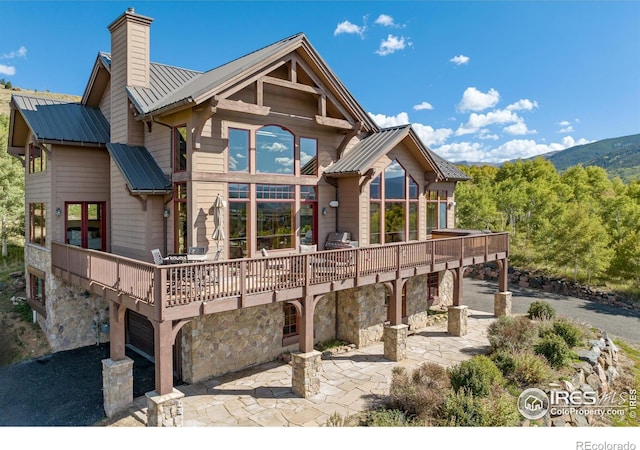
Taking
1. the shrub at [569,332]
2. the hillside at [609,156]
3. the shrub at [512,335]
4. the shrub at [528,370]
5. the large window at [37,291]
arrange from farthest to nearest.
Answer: the hillside at [609,156]
the large window at [37,291]
the shrub at [569,332]
the shrub at [512,335]
the shrub at [528,370]

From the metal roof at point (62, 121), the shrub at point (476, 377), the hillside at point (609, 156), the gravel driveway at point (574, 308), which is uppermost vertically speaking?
the hillside at point (609, 156)

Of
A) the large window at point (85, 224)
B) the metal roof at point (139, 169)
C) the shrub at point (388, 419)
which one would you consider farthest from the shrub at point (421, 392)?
the large window at point (85, 224)

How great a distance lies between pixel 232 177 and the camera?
35.0 feet

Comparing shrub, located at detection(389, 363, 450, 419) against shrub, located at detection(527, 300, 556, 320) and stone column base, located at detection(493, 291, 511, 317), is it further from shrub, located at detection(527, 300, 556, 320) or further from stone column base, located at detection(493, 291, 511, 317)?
stone column base, located at detection(493, 291, 511, 317)

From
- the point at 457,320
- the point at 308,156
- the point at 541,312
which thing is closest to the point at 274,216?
the point at 308,156

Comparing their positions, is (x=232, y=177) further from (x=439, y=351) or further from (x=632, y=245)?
(x=632, y=245)

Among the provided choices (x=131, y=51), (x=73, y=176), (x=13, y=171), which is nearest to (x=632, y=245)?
(x=131, y=51)

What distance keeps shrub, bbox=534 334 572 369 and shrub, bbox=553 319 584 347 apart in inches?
45.8

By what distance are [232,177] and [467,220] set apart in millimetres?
22439

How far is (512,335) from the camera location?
1213 centimetres

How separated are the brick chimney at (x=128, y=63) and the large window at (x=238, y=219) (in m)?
4.07

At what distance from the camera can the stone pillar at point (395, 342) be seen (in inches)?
447

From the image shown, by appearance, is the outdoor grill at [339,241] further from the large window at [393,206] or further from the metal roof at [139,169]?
the metal roof at [139,169]

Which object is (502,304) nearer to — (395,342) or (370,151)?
(395,342)
